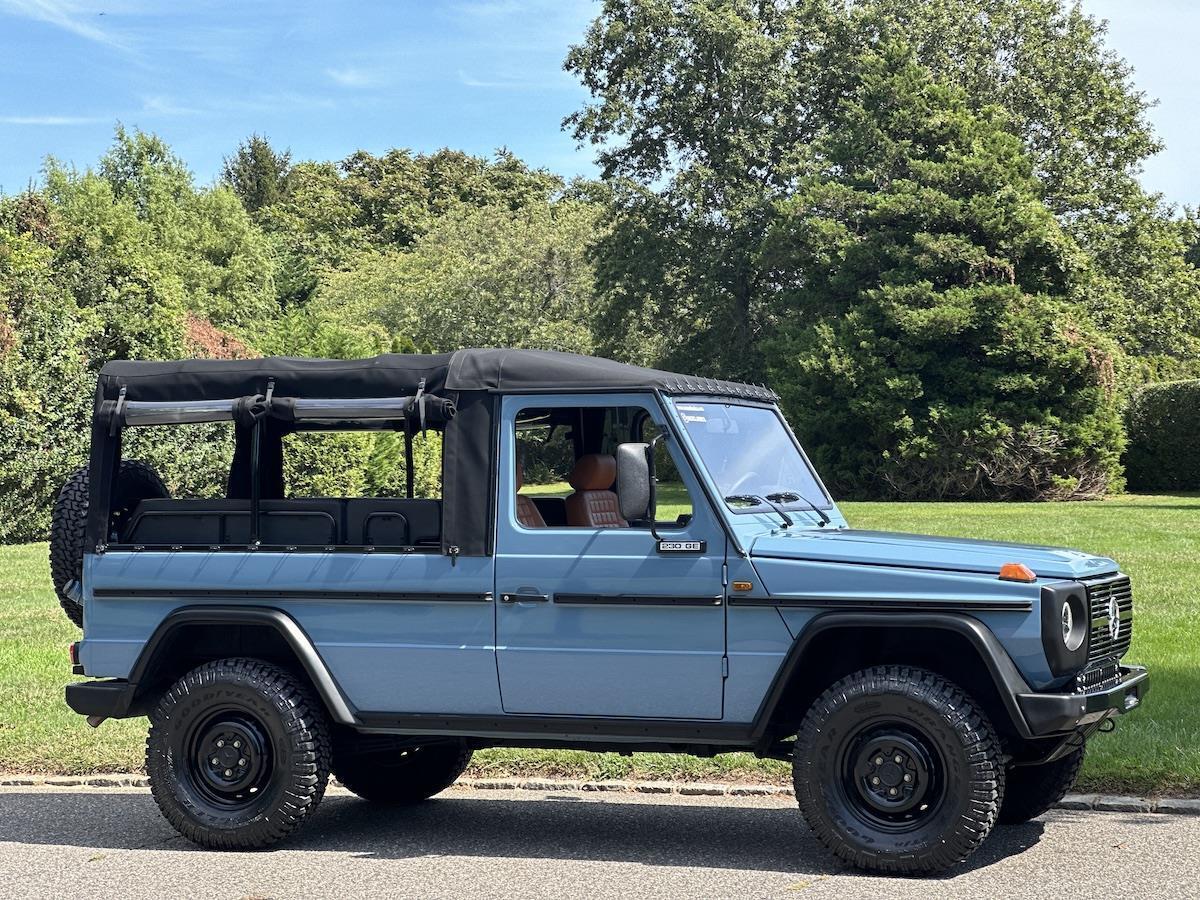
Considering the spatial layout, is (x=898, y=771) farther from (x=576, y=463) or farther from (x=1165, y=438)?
(x=1165, y=438)

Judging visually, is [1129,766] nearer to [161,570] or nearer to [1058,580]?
[1058,580]

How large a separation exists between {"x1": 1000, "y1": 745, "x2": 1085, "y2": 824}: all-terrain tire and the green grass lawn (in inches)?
39.8

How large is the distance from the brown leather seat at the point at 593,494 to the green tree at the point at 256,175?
76.5 meters

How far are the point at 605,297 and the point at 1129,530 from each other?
90.0ft

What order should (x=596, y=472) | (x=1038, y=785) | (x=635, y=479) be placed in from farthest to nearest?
(x=596, y=472) < (x=1038, y=785) < (x=635, y=479)

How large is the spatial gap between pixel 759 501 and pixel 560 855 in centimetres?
187

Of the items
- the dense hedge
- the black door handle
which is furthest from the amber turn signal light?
the dense hedge

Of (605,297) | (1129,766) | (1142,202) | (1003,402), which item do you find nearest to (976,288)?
(1003,402)

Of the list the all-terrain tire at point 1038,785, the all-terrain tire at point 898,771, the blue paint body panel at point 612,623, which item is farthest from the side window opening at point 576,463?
the all-terrain tire at point 1038,785

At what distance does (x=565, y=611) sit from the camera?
6762mm

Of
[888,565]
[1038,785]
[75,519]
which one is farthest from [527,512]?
[1038,785]

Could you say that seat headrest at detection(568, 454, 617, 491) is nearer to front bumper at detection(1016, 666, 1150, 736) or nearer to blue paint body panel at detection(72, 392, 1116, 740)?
blue paint body panel at detection(72, 392, 1116, 740)

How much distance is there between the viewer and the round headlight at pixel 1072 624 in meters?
6.24

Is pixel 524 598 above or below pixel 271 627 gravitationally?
above
